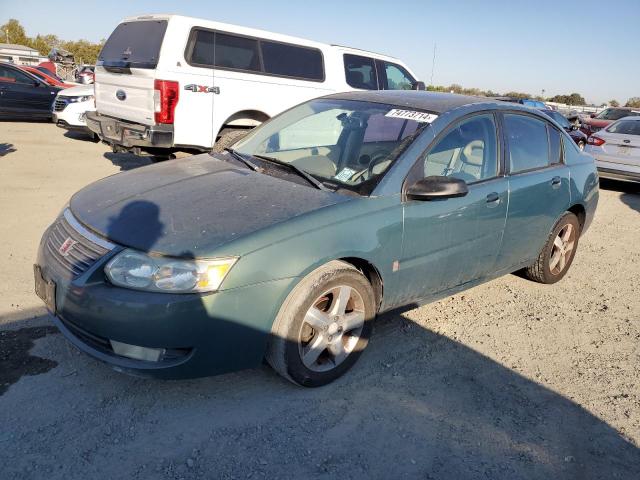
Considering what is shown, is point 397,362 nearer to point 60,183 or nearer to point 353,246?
point 353,246

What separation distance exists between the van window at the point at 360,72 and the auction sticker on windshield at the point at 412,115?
5.40 meters

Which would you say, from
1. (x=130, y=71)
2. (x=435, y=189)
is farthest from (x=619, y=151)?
(x=130, y=71)

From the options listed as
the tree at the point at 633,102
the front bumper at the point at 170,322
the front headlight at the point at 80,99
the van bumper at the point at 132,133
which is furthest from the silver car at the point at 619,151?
the tree at the point at 633,102

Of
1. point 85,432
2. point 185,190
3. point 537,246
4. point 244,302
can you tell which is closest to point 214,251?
point 244,302

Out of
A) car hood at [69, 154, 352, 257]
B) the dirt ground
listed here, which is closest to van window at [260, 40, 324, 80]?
car hood at [69, 154, 352, 257]

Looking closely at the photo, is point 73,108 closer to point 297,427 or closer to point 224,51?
point 224,51

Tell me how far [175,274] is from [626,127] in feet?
36.0

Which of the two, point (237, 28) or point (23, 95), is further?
point (23, 95)

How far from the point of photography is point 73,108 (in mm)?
11422

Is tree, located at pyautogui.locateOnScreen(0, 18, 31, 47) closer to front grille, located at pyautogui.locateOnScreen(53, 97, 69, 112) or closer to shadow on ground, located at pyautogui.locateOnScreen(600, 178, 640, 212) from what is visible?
front grille, located at pyautogui.locateOnScreen(53, 97, 69, 112)

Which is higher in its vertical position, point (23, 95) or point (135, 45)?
point (135, 45)

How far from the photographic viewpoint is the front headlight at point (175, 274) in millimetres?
2555

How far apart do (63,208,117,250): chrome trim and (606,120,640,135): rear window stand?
1065 centimetres

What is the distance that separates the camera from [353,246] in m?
2.99
